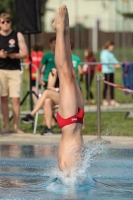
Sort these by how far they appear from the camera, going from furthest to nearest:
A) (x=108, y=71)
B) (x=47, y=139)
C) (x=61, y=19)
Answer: (x=108, y=71) → (x=47, y=139) → (x=61, y=19)

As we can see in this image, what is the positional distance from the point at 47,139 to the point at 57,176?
3.59 m

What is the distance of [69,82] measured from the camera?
6410 mm

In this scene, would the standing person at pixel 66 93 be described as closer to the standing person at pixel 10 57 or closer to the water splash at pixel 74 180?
the water splash at pixel 74 180

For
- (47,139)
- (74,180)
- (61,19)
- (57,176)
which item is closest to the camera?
(61,19)

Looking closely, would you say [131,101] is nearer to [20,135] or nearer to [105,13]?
[20,135]

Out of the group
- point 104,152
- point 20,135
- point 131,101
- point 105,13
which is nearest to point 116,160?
point 104,152

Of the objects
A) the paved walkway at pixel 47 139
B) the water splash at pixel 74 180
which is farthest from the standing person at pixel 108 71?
the water splash at pixel 74 180

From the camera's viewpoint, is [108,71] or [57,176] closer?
[57,176]

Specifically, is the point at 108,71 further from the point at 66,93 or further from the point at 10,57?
the point at 66,93

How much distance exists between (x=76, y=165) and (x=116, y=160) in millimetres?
1887

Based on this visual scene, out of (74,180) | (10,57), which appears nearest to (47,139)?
(10,57)

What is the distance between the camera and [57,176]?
688cm

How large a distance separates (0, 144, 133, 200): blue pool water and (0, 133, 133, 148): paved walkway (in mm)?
493

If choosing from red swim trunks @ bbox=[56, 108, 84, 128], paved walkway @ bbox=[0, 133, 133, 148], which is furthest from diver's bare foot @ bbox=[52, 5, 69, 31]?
paved walkway @ bbox=[0, 133, 133, 148]
